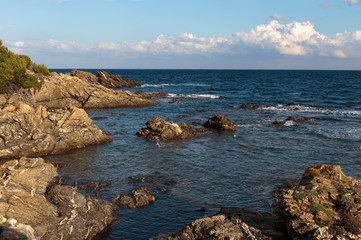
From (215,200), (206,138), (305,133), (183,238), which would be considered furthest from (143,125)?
(183,238)

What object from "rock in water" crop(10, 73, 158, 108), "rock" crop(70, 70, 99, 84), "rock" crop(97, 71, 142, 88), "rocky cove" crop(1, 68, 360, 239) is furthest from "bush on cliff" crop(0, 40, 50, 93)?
"rock" crop(97, 71, 142, 88)

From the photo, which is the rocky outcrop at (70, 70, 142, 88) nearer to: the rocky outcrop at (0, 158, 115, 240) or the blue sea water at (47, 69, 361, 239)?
the blue sea water at (47, 69, 361, 239)

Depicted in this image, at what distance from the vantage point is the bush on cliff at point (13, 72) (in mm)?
46375

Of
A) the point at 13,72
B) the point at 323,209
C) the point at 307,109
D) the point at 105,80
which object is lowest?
the point at 323,209

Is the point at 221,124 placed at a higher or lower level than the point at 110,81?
lower

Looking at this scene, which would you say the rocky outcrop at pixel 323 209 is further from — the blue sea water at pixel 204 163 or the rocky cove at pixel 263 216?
the blue sea water at pixel 204 163

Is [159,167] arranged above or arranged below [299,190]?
below

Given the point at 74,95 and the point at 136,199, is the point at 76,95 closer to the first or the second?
the point at 74,95

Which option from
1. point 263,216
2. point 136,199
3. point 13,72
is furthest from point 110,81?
point 263,216

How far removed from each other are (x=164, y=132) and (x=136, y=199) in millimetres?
18861

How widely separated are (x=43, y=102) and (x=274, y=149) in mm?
43851

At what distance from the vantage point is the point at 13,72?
4806cm

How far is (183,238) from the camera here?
47.7 ft

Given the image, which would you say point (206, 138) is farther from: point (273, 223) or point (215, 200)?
point (273, 223)
